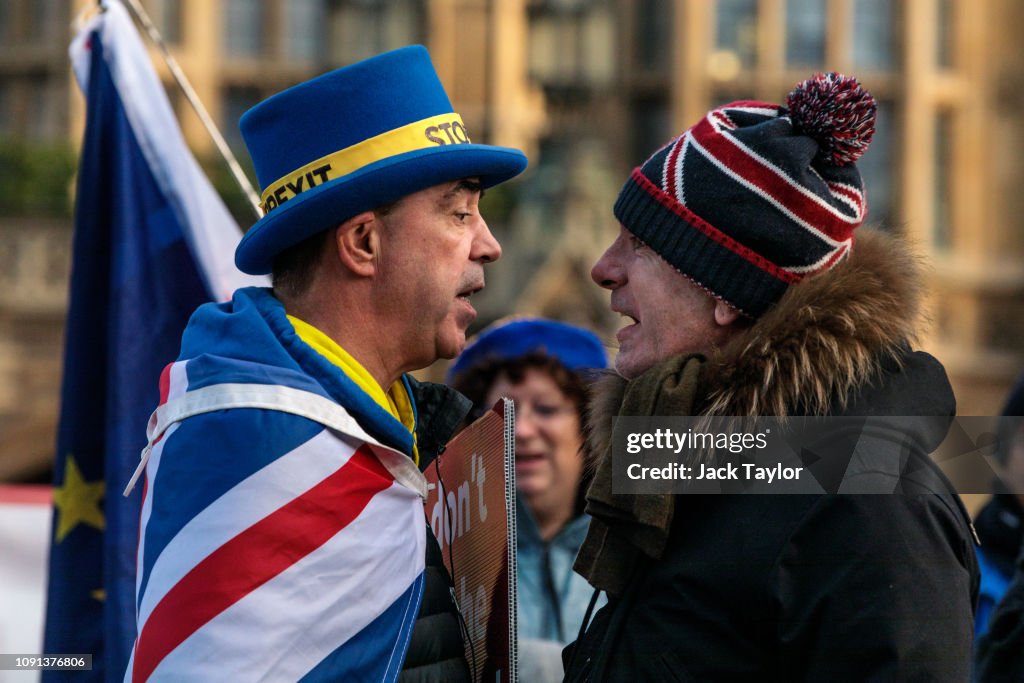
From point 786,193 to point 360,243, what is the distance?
2.51 ft

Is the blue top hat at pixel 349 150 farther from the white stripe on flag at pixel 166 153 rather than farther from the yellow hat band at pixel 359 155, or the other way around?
the white stripe on flag at pixel 166 153

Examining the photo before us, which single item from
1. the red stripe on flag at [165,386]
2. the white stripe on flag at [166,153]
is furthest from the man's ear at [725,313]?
the white stripe on flag at [166,153]

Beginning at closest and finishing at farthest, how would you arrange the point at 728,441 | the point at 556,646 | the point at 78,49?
the point at 728,441 → the point at 556,646 → the point at 78,49

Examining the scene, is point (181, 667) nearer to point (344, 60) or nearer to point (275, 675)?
point (275, 675)

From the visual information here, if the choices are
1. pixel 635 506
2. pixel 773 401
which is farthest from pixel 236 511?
pixel 773 401

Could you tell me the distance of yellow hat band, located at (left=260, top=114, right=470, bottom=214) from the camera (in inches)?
107

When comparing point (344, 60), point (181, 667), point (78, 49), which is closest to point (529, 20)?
point (344, 60)

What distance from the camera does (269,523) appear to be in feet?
8.07

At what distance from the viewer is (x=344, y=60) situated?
17703mm

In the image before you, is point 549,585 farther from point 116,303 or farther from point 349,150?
point 349,150

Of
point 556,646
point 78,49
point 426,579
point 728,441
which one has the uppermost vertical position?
point 78,49

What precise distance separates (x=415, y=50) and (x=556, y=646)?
144cm

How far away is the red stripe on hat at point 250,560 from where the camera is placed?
239cm

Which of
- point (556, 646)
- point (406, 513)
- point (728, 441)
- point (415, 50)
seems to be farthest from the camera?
point (556, 646)
